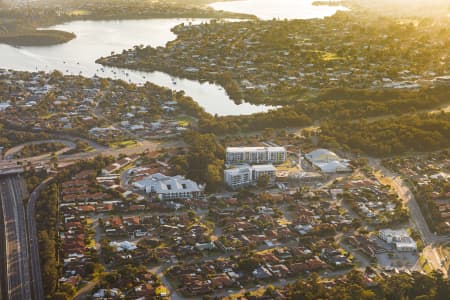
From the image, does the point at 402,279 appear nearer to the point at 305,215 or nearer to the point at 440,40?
the point at 305,215

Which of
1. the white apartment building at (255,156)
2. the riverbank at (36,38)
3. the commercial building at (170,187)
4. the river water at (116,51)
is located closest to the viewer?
the commercial building at (170,187)

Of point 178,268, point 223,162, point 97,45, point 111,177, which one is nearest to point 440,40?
point 97,45

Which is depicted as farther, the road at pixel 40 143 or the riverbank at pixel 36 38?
the riverbank at pixel 36 38

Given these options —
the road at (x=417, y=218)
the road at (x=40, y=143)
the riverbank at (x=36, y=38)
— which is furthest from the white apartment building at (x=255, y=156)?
the riverbank at (x=36, y=38)

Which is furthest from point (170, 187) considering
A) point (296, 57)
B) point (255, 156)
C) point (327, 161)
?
point (296, 57)

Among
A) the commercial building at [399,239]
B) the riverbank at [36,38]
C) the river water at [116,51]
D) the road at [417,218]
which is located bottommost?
the road at [417,218]

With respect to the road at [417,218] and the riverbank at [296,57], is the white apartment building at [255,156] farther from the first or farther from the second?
the riverbank at [296,57]
